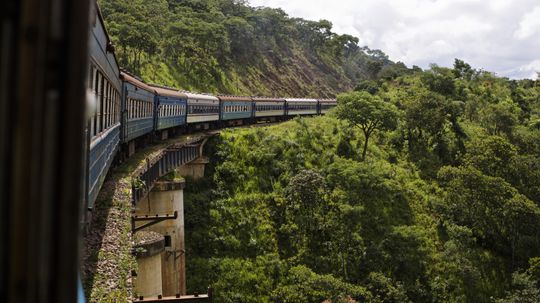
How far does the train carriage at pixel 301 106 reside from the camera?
47.2 meters

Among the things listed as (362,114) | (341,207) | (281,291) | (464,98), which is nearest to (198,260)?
(281,291)

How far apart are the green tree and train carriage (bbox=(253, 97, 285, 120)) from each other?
751cm

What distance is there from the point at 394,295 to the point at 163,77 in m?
33.3

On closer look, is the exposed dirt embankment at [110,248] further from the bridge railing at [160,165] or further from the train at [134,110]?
the train at [134,110]

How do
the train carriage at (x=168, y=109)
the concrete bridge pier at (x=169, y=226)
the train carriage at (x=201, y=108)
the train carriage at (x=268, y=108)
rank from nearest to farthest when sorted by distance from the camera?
the concrete bridge pier at (x=169, y=226) → the train carriage at (x=168, y=109) → the train carriage at (x=201, y=108) → the train carriage at (x=268, y=108)

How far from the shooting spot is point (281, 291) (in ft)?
71.6

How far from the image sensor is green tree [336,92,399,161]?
3444cm

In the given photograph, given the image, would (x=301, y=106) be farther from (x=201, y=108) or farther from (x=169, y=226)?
(x=169, y=226)

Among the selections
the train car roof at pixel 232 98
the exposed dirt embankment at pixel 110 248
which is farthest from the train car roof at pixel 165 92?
the exposed dirt embankment at pixel 110 248

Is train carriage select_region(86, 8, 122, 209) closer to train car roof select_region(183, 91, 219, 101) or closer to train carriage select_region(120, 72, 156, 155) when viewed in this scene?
train carriage select_region(120, 72, 156, 155)

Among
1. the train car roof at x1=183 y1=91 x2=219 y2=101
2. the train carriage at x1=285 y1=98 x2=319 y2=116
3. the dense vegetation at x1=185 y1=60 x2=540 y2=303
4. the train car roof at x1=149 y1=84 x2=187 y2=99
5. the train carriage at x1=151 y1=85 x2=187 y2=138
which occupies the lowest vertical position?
the dense vegetation at x1=185 y1=60 x2=540 y2=303

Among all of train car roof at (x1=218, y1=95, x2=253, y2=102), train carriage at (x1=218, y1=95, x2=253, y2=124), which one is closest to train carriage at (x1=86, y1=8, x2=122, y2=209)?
train car roof at (x1=218, y1=95, x2=253, y2=102)

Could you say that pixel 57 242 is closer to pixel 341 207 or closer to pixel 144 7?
pixel 341 207

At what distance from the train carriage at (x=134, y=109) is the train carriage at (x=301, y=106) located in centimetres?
2753
